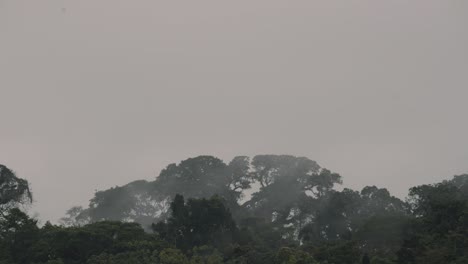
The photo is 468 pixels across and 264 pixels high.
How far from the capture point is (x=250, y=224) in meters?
61.1

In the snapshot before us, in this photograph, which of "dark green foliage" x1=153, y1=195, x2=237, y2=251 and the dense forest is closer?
the dense forest

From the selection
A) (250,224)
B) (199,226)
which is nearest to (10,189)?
(199,226)

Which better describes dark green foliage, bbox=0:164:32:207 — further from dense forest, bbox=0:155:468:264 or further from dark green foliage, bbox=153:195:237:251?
dark green foliage, bbox=153:195:237:251

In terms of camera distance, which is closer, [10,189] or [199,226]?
[199,226]

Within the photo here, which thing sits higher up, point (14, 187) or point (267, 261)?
point (14, 187)

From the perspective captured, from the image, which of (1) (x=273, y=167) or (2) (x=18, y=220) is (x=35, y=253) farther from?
(1) (x=273, y=167)

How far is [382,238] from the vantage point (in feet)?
151

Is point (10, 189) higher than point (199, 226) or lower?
higher

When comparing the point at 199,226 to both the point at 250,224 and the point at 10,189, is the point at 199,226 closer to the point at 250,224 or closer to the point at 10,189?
the point at 250,224

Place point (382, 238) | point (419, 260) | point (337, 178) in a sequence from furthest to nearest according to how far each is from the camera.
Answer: point (337, 178)
point (382, 238)
point (419, 260)

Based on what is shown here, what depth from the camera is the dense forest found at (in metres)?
36.0

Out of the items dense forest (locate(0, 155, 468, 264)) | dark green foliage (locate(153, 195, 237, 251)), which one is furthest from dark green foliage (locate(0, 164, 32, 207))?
dark green foliage (locate(153, 195, 237, 251))

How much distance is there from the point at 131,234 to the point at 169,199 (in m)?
41.8

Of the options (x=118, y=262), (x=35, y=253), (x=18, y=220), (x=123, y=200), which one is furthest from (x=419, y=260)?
(x=123, y=200)
